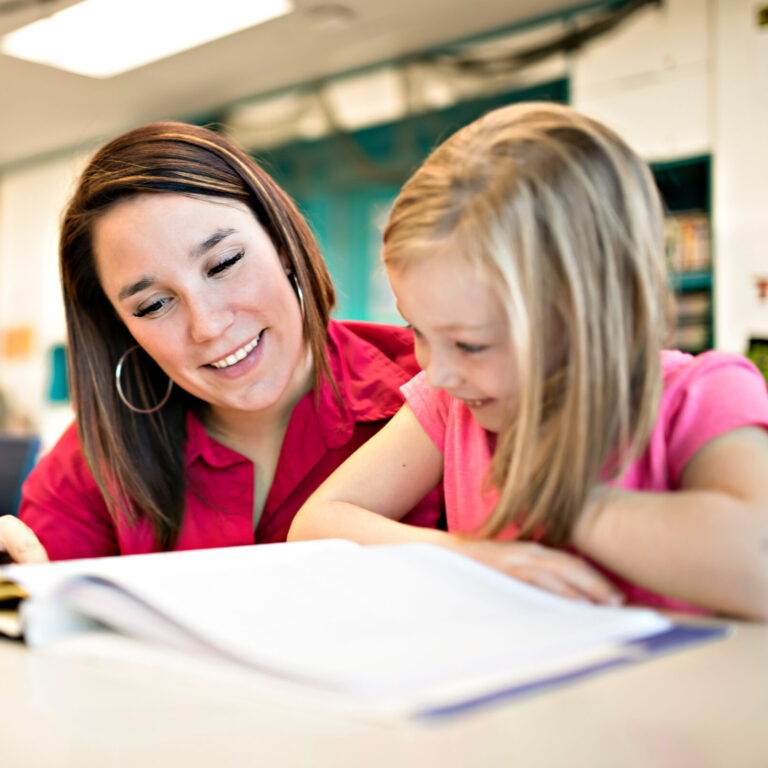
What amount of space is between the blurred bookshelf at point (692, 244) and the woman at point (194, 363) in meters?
2.65

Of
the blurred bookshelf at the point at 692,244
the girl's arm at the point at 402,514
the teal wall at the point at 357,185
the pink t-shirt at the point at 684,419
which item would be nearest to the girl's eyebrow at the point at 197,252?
the girl's arm at the point at 402,514

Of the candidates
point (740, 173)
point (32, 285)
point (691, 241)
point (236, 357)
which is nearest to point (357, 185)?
point (691, 241)

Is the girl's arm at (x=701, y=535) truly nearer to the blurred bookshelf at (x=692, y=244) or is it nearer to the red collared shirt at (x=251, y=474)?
the red collared shirt at (x=251, y=474)

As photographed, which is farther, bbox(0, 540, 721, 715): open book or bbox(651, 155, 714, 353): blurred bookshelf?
bbox(651, 155, 714, 353): blurred bookshelf

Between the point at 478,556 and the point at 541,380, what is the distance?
5.8 inches

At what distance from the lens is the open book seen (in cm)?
45

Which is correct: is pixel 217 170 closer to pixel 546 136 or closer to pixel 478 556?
pixel 546 136

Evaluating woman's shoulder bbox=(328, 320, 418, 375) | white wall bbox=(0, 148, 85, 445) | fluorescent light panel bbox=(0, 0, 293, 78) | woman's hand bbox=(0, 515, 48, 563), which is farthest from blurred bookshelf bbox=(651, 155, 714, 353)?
white wall bbox=(0, 148, 85, 445)

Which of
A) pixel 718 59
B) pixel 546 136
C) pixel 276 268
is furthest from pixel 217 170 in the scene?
pixel 718 59

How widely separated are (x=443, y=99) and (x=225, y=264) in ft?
12.0

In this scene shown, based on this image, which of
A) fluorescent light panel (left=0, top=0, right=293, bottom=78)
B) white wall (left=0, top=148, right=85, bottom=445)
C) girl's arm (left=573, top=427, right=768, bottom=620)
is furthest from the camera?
white wall (left=0, top=148, right=85, bottom=445)

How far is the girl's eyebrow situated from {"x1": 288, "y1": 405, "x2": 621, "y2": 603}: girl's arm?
0.35 m

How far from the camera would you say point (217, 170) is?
1.24 meters

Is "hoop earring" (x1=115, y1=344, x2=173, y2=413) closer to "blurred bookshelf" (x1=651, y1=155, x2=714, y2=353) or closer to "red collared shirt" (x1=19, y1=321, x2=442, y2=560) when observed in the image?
"red collared shirt" (x1=19, y1=321, x2=442, y2=560)
